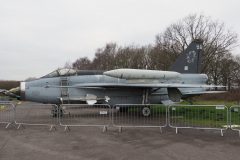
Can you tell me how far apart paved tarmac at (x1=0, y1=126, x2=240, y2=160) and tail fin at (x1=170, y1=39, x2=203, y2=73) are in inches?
386

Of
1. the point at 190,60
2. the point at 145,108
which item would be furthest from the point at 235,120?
the point at 190,60

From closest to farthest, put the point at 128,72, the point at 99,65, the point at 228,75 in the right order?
the point at 128,72 → the point at 228,75 → the point at 99,65

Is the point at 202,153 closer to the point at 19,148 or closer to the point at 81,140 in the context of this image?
the point at 81,140

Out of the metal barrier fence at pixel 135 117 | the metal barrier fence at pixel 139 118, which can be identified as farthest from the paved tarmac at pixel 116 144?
the metal barrier fence at pixel 135 117

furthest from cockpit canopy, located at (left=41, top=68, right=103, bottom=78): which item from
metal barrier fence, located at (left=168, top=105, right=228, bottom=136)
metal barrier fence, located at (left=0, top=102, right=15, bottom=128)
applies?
metal barrier fence, located at (left=168, top=105, right=228, bottom=136)

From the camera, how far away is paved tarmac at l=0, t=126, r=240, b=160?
24.7ft

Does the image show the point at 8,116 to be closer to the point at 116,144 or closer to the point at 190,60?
the point at 116,144

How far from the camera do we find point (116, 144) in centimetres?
899

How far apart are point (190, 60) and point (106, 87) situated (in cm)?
656

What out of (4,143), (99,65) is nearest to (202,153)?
(4,143)

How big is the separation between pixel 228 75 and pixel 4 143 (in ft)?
156

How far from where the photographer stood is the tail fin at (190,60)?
2091cm

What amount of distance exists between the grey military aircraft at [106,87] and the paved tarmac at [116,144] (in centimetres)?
491

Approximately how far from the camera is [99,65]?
63219mm
